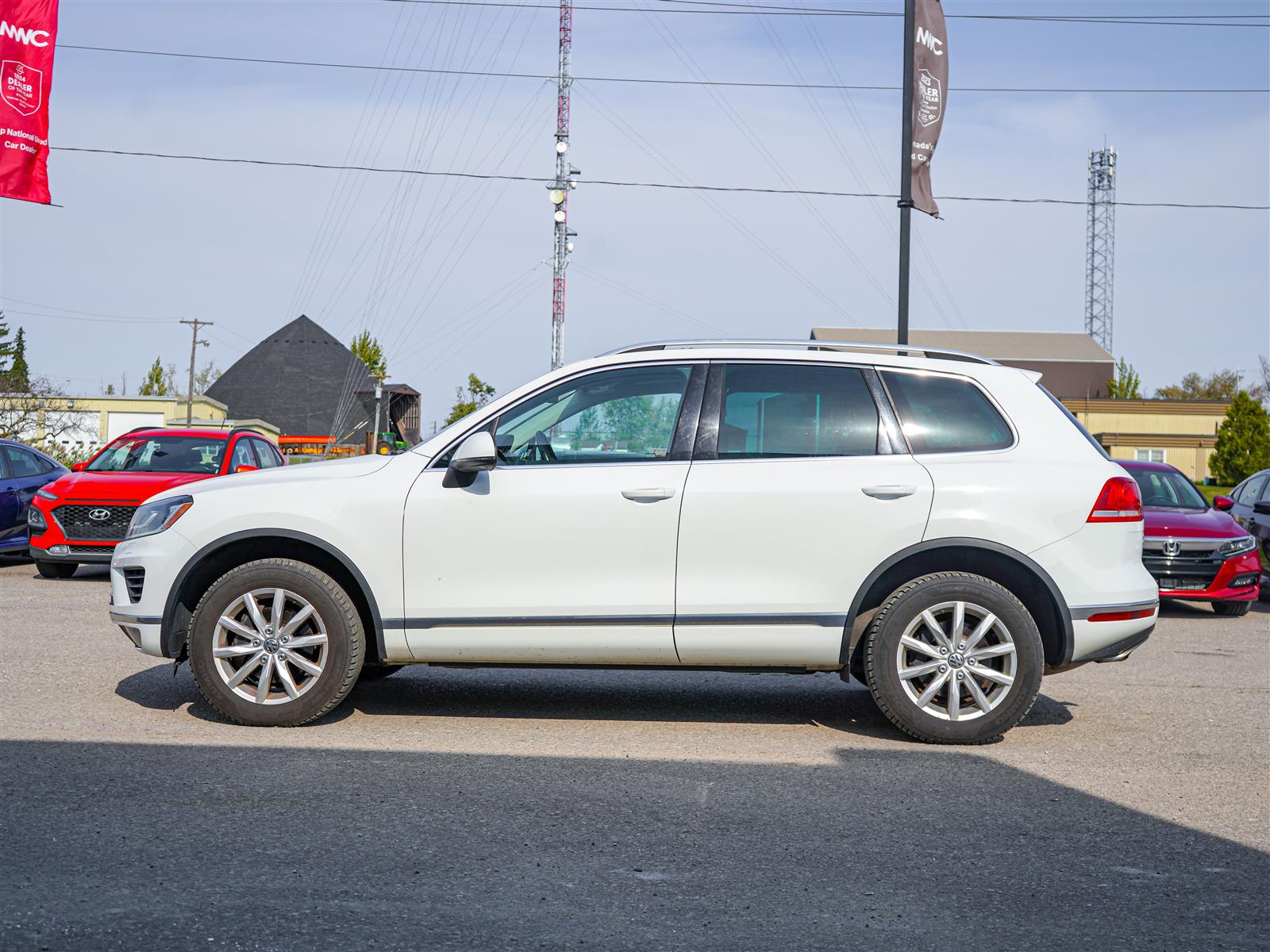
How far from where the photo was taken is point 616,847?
4.32 meters

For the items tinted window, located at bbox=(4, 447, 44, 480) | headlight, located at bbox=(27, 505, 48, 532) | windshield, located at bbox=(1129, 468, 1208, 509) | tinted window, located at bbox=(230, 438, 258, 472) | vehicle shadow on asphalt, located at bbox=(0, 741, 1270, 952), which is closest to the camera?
vehicle shadow on asphalt, located at bbox=(0, 741, 1270, 952)

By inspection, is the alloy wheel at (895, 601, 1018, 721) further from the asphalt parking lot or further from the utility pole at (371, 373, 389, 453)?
the utility pole at (371, 373, 389, 453)

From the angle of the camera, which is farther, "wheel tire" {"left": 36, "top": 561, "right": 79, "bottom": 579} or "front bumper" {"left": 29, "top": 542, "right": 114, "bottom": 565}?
"wheel tire" {"left": 36, "top": 561, "right": 79, "bottom": 579}

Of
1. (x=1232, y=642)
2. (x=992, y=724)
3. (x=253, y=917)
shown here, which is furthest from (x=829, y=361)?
(x=1232, y=642)

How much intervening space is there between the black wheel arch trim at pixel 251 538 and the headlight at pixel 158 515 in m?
0.25

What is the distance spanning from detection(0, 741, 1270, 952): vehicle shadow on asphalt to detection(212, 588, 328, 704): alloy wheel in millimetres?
438

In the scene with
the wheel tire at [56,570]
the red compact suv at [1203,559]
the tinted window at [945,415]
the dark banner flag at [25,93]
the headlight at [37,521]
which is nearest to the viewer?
the tinted window at [945,415]

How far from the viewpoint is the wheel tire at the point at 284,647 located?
600 centimetres

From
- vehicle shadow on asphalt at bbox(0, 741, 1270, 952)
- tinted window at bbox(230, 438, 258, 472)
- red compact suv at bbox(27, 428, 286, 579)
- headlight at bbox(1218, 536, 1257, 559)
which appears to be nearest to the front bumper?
red compact suv at bbox(27, 428, 286, 579)

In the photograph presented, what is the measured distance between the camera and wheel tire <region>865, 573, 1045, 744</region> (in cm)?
589

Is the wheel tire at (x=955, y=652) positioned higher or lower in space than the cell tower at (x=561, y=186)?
lower

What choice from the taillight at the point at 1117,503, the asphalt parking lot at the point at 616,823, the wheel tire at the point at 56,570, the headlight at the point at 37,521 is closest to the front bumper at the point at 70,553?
the headlight at the point at 37,521

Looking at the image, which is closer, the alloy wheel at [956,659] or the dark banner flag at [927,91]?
the alloy wheel at [956,659]

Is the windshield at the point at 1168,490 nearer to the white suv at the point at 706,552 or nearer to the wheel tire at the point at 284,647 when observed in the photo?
the white suv at the point at 706,552
